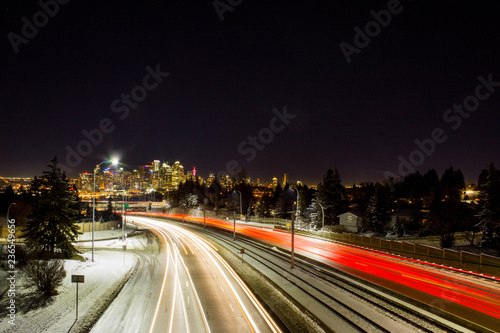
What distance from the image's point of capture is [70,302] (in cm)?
1777

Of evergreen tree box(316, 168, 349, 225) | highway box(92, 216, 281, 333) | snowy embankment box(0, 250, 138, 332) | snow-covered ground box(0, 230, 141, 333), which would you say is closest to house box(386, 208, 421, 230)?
evergreen tree box(316, 168, 349, 225)

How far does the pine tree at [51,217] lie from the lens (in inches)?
1053

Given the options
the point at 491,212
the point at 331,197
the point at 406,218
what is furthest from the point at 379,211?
the point at 491,212

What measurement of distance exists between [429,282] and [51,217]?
34233mm

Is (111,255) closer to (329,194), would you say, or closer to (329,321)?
(329,321)

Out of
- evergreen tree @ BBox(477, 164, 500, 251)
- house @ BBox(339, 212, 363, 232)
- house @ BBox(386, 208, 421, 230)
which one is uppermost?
evergreen tree @ BBox(477, 164, 500, 251)

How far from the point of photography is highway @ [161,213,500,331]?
1560cm

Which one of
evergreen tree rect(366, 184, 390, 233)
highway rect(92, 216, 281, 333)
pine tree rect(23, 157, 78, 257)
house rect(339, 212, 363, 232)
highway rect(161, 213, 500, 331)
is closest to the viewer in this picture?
highway rect(92, 216, 281, 333)

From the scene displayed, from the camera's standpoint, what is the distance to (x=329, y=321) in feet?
48.4

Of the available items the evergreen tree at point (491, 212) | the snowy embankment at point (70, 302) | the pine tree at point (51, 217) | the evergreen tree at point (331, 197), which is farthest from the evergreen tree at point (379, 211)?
the pine tree at point (51, 217)

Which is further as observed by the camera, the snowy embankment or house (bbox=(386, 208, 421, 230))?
house (bbox=(386, 208, 421, 230))

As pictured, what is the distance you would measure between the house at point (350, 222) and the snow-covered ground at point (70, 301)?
4183 cm

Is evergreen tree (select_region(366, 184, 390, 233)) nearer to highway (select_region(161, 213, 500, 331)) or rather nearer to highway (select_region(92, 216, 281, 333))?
highway (select_region(161, 213, 500, 331))

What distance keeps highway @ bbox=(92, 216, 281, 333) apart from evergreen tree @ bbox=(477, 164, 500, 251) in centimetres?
3017
